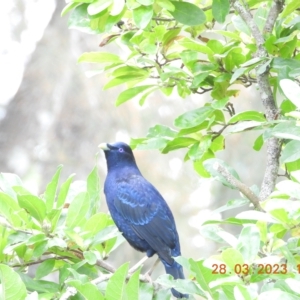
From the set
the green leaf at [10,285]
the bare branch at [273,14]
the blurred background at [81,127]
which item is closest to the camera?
the green leaf at [10,285]

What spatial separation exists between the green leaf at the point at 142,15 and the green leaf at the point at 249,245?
0.66 metres

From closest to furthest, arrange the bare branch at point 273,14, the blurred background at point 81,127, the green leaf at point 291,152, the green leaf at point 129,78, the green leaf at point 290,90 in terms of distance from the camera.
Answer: the green leaf at point 290,90 → the green leaf at point 291,152 → the bare branch at point 273,14 → the green leaf at point 129,78 → the blurred background at point 81,127

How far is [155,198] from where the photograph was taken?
2.62m

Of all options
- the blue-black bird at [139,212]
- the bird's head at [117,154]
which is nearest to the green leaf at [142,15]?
the blue-black bird at [139,212]

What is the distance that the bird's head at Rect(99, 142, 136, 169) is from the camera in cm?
281

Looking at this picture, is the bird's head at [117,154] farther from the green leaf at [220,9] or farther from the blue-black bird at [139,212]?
the green leaf at [220,9]

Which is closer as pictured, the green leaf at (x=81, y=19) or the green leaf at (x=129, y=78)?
the green leaf at (x=81, y=19)

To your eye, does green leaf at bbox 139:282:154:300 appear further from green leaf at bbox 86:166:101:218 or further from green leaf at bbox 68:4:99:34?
green leaf at bbox 68:4:99:34

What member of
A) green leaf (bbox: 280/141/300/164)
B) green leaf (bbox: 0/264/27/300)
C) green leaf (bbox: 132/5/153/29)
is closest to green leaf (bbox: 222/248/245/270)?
green leaf (bbox: 280/141/300/164)

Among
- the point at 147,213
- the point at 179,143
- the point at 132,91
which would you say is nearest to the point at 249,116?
the point at 179,143

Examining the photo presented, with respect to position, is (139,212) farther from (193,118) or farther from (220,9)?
(220,9)

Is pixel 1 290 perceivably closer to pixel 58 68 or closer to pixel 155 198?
pixel 155 198

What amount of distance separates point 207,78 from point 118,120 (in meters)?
2.53

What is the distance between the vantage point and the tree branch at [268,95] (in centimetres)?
185
